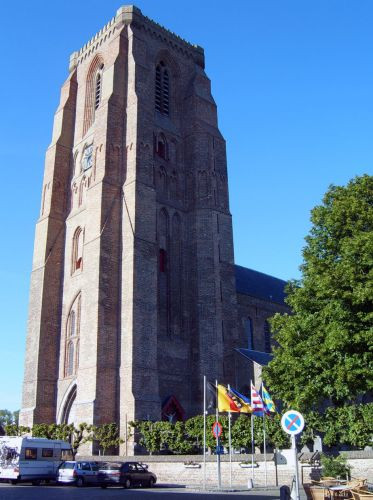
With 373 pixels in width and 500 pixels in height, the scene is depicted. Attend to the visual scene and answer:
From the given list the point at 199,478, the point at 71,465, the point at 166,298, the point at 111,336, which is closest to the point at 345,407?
the point at 199,478

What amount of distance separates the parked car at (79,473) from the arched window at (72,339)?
11.9m

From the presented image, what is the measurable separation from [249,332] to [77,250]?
15.4 meters

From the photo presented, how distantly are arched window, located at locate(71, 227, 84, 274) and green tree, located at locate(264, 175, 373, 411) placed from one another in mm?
20864

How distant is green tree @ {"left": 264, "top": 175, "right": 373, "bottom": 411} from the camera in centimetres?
1844

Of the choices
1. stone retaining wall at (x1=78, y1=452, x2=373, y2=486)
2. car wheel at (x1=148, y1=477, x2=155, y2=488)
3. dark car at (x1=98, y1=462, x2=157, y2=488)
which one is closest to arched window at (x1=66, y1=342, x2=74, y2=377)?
stone retaining wall at (x1=78, y1=452, x2=373, y2=486)

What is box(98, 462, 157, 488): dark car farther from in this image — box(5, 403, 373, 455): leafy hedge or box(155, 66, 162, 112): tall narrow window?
box(155, 66, 162, 112): tall narrow window

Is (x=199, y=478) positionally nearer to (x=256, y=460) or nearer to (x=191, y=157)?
(x=256, y=460)

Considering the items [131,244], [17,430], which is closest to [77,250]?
[131,244]

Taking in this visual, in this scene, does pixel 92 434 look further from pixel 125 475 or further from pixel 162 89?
pixel 162 89

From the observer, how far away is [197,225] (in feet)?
132

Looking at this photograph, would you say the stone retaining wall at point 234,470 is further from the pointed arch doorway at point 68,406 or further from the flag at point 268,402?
the pointed arch doorway at point 68,406

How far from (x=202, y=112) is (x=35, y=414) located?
25.8 m

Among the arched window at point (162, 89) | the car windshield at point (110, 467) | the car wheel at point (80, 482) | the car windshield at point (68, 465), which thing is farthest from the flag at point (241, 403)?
the arched window at point (162, 89)

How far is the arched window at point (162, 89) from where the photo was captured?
44562 mm
